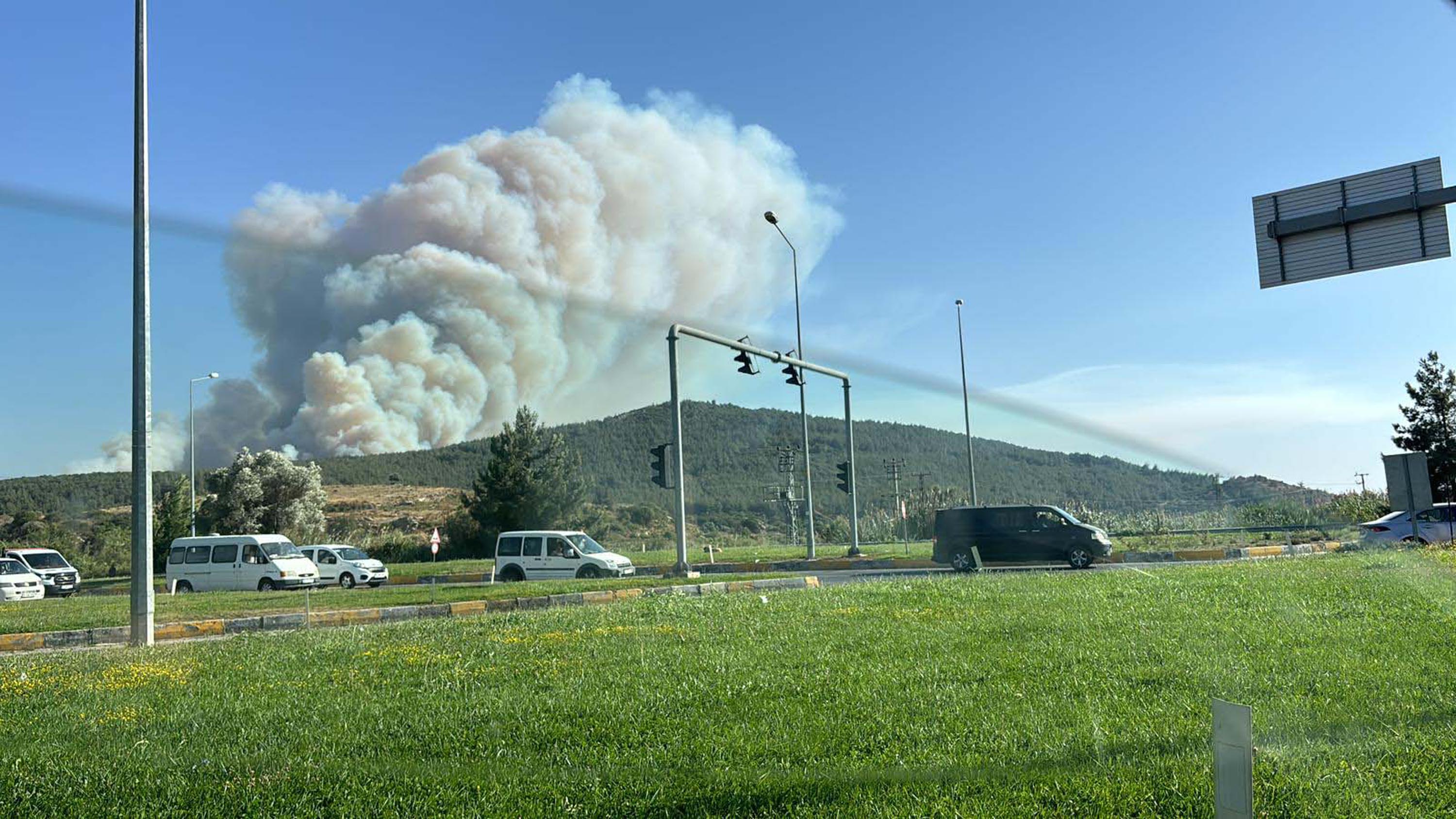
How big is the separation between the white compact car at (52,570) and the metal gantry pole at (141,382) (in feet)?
90.0

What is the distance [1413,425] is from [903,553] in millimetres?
20071

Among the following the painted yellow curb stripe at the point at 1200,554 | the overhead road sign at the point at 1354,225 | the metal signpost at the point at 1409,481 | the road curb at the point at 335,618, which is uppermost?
the overhead road sign at the point at 1354,225

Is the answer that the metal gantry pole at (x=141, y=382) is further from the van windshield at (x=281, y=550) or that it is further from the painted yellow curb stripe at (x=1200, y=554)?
the painted yellow curb stripe at (x=1200, y=554)

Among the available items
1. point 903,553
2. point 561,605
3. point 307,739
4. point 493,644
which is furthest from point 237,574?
point 307,739

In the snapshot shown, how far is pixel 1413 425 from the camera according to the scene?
127 ft

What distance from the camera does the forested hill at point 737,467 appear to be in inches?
3270

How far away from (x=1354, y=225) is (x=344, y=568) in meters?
34.0

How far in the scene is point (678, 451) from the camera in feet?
82.7

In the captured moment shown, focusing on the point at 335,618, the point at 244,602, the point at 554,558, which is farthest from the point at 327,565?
the point at 335,618

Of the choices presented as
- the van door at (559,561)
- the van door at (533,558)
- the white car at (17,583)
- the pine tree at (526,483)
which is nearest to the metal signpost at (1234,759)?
the van door at (559,561)

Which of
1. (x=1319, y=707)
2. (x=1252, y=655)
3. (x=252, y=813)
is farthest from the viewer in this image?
(x=1252, y=655)

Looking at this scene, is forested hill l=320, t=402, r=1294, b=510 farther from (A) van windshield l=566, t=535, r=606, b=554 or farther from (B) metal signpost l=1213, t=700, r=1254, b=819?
(B) metal signpost l=1213, t=700, r=1254, b=819

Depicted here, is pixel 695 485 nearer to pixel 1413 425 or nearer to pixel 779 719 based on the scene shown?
pixel 1413 425

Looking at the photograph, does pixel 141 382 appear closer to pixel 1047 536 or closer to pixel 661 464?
pixel 661 464
